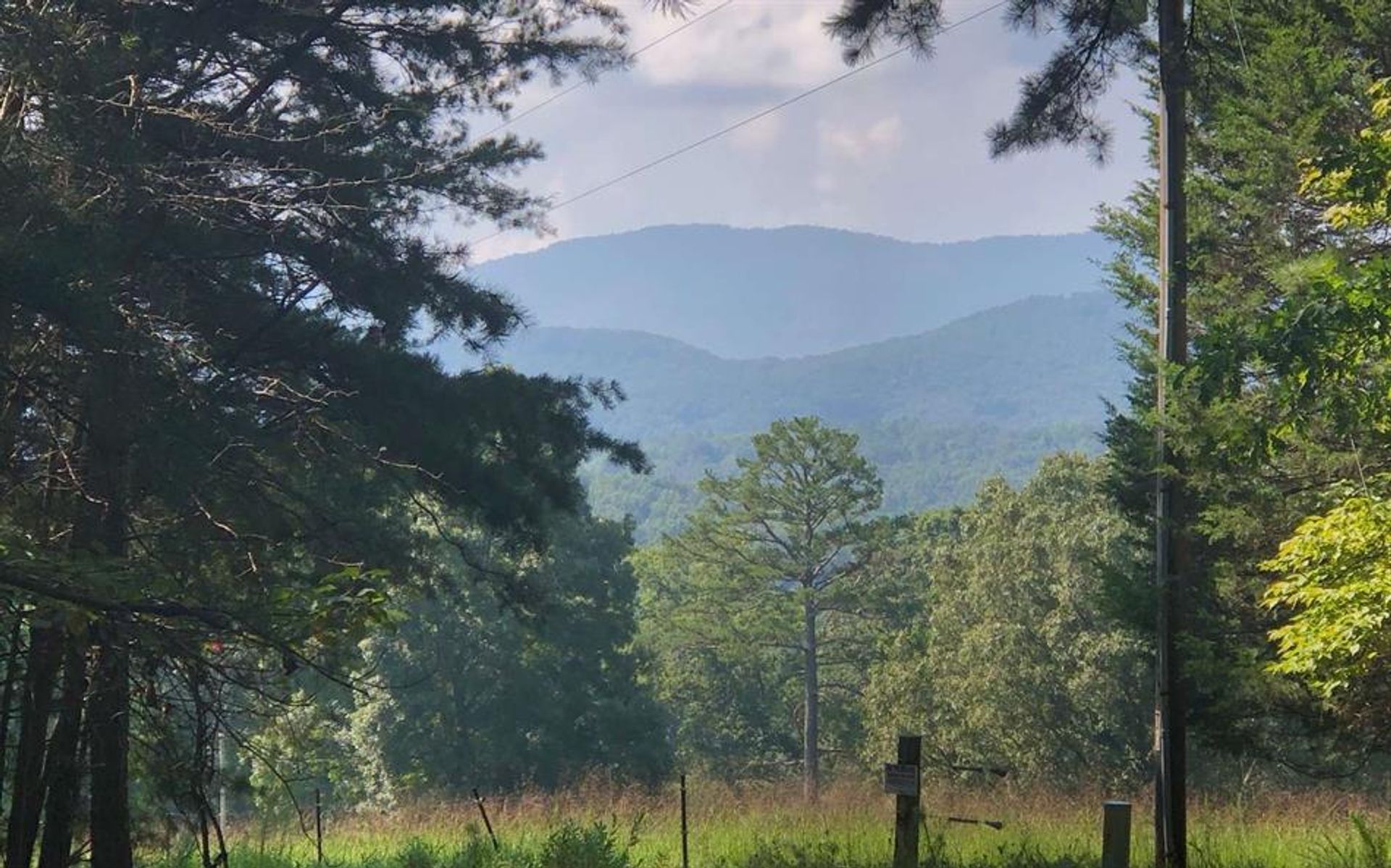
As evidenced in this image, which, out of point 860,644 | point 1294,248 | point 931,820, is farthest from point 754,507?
point 931,820

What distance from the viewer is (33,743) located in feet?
19.8

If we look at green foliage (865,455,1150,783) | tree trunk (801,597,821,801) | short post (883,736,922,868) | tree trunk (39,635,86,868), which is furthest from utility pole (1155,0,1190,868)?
tree trunk (801,597,821,801)

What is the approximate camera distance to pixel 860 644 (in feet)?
184

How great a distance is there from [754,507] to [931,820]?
4441 cm

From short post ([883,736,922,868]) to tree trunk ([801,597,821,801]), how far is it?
127 feet

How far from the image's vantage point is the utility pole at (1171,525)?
9.30m

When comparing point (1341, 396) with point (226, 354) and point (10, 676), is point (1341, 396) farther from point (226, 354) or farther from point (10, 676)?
point (226, 354)

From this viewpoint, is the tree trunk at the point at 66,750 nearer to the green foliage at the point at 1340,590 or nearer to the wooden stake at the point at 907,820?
the wooden stake at the point at 907,820

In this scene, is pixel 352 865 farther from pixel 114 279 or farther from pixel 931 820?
pixel 114 279

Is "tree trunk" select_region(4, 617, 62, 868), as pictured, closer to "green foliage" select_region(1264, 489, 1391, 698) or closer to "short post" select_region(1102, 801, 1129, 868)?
"short post" select_region(1102, 801, 1129, 868)

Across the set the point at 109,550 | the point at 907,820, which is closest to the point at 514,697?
the point at 907,820

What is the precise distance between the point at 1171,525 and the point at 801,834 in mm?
3930

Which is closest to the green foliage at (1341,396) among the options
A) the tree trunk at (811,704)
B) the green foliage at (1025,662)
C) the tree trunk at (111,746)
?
the tree trunk at (111,746)

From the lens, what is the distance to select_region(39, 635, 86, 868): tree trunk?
19.5 feet
